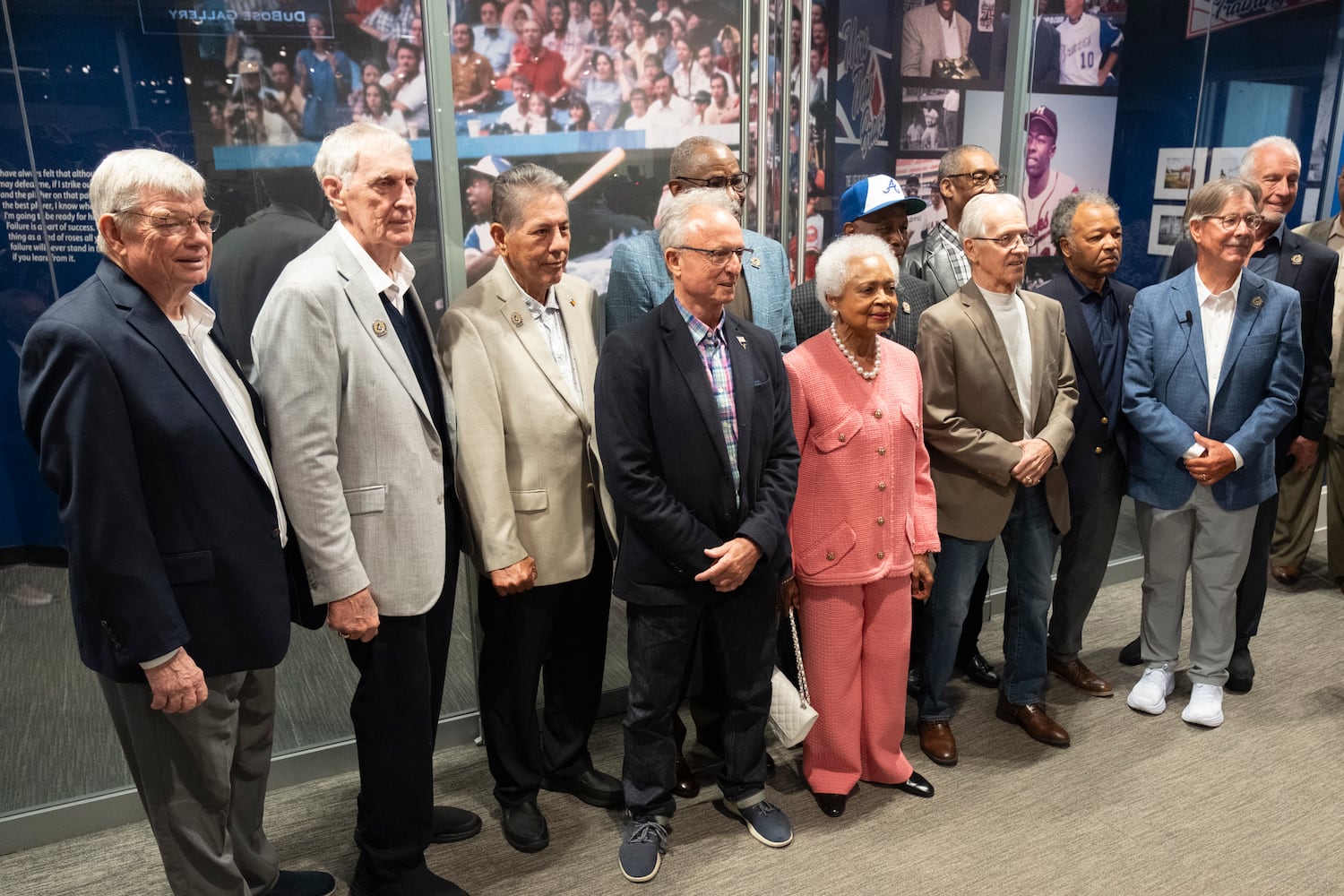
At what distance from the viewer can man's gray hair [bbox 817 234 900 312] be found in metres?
2.67

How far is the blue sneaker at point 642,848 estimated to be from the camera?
270 cm

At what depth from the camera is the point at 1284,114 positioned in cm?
511

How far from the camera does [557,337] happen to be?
2.73 m

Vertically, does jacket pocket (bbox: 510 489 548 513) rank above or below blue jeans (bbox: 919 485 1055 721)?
above

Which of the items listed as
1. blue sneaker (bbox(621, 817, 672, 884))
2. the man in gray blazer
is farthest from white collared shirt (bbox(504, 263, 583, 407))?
blue sneaker (bbox(621, 817, 672, 884))

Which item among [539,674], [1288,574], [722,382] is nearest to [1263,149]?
[1288,574]

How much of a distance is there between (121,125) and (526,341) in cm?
127

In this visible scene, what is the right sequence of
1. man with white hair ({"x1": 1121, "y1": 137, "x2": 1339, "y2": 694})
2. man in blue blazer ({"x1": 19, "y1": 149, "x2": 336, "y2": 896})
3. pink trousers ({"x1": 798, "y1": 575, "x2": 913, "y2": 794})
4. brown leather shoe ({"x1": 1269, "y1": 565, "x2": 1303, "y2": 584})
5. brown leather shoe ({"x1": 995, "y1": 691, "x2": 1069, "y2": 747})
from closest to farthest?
man in blue blazer ({"x1": 19, "y1": 149, "x2": 336, "y2": 896}) < pink trousers ({"x1": 798, "y1": 575, "x2": 913, "y2": 794}) < brown leather shoe ({"x1": 995, "y1": 691, "x2": 1069, "y2": 747}) < man with white hair ({"x1": 1121, "y1": 137, "x2": 1339, "y2": 694}) < brown leather shoe ({"x1": 1269, "y1": 565, "x2": 1303, "y2": 584})

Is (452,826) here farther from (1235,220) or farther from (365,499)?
(1235,220)

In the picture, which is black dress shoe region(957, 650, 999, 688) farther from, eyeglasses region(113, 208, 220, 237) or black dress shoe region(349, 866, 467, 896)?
eyeglasses region(113, 208, 220, 237)

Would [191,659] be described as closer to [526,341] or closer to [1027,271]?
[526,341]

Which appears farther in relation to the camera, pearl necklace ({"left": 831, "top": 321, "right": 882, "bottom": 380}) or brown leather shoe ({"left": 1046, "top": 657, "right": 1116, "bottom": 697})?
brown leather shoe ({"left": 1046, "top": 657, "right": 1116, "bottom": 697})

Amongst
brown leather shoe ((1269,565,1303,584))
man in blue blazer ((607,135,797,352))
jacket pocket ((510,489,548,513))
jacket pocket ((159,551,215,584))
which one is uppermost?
man in blue blazer ((607,135,797,352))

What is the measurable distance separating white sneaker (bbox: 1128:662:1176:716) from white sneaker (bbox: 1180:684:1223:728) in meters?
0.09
